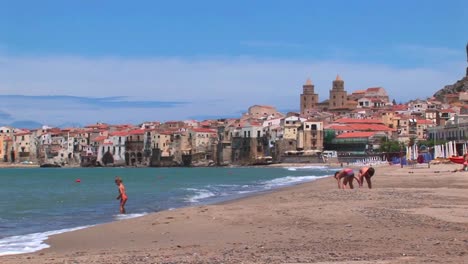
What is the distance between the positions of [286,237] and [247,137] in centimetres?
11747

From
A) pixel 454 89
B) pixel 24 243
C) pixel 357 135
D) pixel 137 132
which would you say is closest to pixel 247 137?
pixel 357 135

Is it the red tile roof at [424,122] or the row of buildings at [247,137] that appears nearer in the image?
the row of buildings at [247,137]

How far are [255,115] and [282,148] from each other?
37.8 m

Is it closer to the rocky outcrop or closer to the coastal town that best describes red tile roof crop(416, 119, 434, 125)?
the coastal town

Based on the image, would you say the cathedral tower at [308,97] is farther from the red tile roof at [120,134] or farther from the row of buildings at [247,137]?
the red tile roof at [120,134]

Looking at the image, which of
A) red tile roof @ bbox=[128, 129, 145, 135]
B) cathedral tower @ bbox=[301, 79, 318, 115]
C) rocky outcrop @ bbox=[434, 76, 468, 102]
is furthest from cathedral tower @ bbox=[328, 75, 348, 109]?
red tile roof @ bbox=[128, 129, 145, 135]

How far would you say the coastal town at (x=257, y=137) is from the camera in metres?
120

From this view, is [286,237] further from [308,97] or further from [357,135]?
[308,97]

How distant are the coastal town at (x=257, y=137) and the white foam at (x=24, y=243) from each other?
86953 millimetres

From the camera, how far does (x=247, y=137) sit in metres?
129

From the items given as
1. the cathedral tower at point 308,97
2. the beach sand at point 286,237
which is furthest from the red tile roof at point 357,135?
the beach sand at point 286,237

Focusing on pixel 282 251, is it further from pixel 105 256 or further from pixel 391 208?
pixel 391 208

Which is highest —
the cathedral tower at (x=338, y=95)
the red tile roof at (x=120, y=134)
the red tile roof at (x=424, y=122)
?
the cathedral tower at (x=338, y=95)

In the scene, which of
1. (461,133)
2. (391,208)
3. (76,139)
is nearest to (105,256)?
(391,208)
